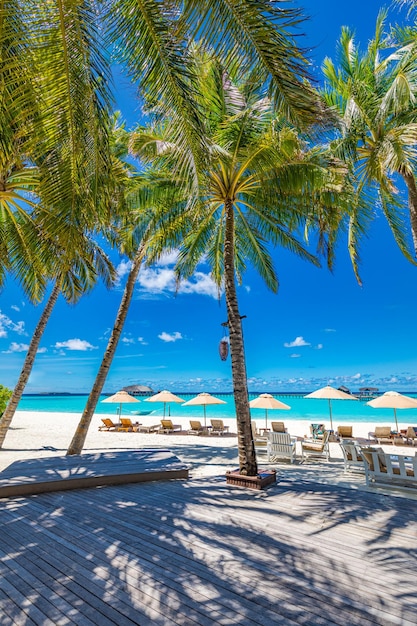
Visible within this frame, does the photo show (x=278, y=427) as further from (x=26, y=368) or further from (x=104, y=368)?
(x=26, y=368)

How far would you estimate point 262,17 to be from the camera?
116 inches

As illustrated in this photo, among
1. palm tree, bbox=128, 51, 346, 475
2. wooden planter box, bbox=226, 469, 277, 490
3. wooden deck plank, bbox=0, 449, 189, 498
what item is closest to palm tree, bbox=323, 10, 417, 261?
palm tree, bbox=128, 51, 346, 475

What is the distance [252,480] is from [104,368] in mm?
5541

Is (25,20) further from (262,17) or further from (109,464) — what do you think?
(109,464)

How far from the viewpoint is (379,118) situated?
7266 millimetres

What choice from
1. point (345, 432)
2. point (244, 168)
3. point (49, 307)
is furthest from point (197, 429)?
point (244, 168)

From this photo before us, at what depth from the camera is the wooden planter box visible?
620cm

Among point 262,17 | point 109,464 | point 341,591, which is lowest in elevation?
point 341,591

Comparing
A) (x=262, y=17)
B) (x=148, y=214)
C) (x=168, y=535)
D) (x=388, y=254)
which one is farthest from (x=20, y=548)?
(x=388, y=254)

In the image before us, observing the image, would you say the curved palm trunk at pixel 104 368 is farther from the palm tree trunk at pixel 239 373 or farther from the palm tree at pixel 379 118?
the palm tree at pixel 379 118

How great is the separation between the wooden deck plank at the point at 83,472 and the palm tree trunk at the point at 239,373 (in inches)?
56.3

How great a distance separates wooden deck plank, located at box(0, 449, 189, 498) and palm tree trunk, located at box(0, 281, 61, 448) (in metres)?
3.05

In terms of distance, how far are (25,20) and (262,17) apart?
2.36 metres

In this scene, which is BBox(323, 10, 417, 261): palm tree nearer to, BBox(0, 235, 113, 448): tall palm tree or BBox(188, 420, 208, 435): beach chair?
BBox(0, 235, 113, 448): tall palm tree
